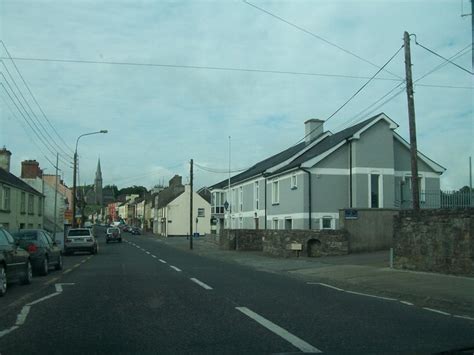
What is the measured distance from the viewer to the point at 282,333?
26.9ft

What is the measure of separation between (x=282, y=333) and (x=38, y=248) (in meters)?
12.7

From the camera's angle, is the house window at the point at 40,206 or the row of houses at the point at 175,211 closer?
the house window at the point at 40,206

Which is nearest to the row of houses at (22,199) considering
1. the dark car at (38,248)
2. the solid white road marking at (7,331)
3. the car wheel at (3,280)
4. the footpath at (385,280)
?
the dark car at (38,248)

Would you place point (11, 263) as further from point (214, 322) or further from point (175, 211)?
point (175, 211)

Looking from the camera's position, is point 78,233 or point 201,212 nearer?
point 78,233

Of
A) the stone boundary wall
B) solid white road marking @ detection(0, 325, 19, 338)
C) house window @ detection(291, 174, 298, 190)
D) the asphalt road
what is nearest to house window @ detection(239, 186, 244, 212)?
house window @ detection(291, 174, 298, 190)

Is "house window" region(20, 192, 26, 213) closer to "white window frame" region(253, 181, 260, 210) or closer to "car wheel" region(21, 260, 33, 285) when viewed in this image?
"white window frame" region(253, 181, 260, 210)

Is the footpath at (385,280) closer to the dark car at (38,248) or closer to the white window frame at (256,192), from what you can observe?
the dark car at (38,248)

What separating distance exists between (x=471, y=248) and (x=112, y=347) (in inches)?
491

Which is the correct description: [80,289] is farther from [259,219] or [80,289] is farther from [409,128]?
[259,219]

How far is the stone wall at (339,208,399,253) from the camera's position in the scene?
27938 mm

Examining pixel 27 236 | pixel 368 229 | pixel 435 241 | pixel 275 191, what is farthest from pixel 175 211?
pixel 435 241

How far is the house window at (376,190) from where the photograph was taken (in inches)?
1366

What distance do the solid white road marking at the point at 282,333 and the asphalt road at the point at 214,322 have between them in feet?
0.05
